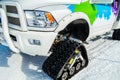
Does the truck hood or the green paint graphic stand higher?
the truck hood

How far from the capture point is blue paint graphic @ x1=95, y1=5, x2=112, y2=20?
4560 mm

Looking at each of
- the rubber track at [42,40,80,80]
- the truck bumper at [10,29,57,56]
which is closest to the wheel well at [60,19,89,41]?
the rubber track at [42,40,80,80]

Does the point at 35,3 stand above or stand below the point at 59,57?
above

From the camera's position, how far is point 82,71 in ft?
13.6

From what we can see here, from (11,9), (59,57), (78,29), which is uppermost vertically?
(11,9)

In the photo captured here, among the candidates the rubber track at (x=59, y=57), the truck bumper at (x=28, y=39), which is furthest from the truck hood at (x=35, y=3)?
the rubber track at (x=59, y=57)

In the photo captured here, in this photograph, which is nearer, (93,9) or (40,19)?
(40,19)

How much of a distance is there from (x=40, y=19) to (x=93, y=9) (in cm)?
117

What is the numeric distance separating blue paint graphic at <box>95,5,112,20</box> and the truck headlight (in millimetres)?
1190

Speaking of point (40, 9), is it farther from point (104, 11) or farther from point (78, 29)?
point (104, 11)

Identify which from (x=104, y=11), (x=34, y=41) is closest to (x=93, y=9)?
(x=104, y=11)

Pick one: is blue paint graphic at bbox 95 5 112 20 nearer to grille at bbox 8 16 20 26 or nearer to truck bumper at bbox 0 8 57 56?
truck bumper at bbox 0 8 57 56

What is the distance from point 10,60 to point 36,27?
4.21 feet

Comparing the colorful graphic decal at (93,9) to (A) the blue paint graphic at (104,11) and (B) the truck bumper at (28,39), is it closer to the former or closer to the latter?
(A) the blue paint graphic at (104,11)
